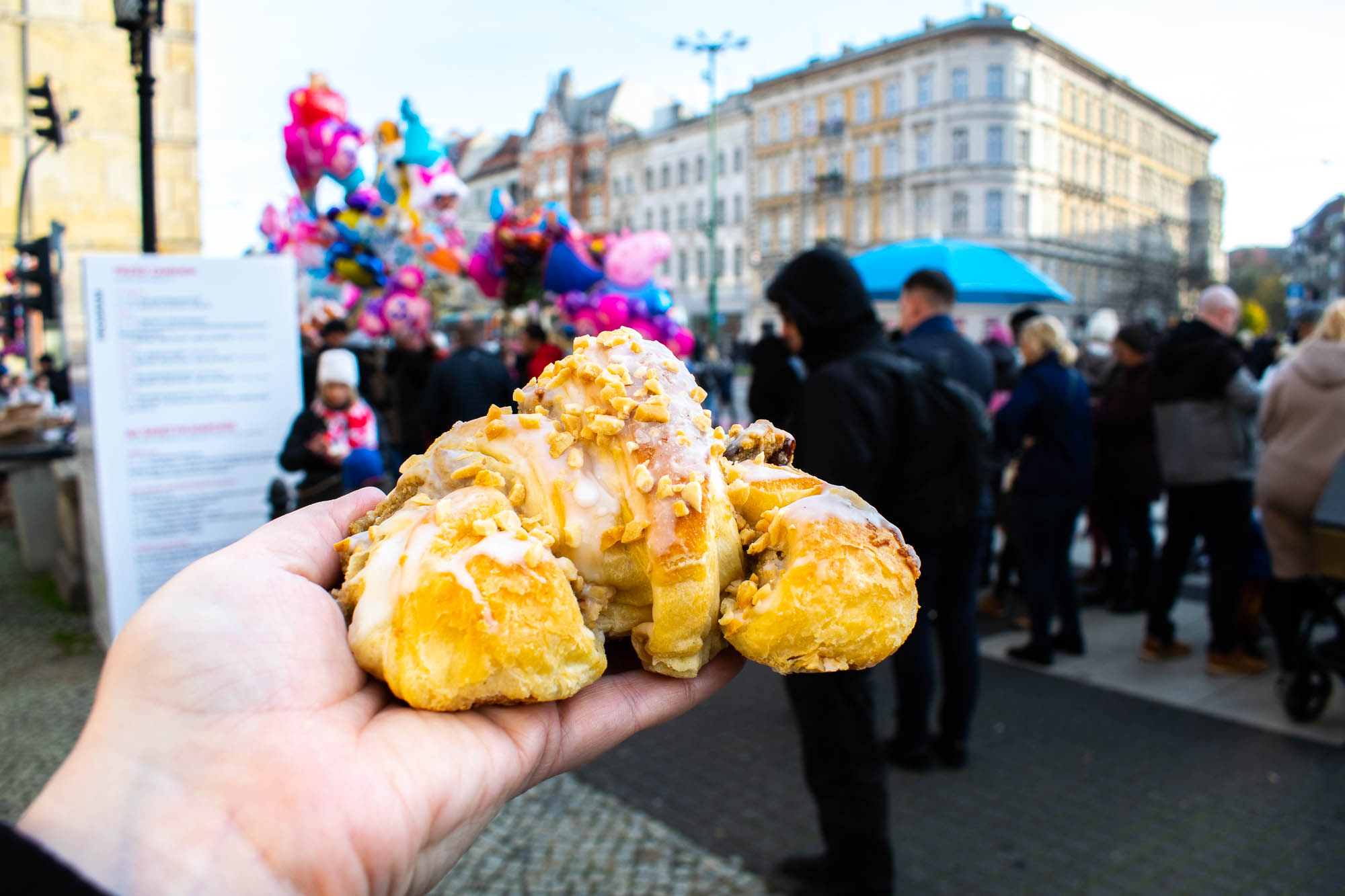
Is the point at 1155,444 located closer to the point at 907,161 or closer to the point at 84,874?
the point at 84,874

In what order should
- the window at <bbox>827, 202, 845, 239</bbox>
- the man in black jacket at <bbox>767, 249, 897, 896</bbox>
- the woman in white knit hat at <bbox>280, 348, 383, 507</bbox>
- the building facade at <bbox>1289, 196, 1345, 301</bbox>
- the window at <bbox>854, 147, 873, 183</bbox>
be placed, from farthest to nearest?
the window at <bbox>827, 202, 845, 239</bbox>
the window at <bbox>854, 147, 873, 183</bbox>
the building facade at <bbox>1289, 196, 1345, 301</bbox>
the woman in white knit hat at <bbox>280, 348, 383, 507</bbox>
the man in black jacket at <bbox>767, 249, 897, 896</bbox>

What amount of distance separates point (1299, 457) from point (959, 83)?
4087cm

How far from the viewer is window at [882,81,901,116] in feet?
139

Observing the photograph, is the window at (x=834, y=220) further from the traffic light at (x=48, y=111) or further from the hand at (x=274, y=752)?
the hand at (x=274, y=752)

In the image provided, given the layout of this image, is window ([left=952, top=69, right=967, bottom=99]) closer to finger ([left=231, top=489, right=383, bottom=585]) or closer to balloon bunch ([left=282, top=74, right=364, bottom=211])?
balloon bunch ([left=282, top=74, right=364, bottom=211])

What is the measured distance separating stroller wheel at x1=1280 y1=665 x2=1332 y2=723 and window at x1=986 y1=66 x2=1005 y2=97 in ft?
135

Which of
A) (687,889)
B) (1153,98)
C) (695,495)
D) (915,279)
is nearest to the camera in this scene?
(695,495)

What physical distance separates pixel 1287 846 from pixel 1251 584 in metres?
2.42

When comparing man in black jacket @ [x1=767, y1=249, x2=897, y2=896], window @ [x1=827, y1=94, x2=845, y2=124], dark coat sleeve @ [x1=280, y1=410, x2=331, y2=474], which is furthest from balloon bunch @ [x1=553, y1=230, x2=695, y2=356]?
window @ [x1=827, y1=94, x2=845, y2=124]

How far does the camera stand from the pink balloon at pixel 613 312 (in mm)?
7215

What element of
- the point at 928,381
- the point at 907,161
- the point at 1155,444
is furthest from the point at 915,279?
the point at 907,161

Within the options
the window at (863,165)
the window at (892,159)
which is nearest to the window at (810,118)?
the window at (863,165)

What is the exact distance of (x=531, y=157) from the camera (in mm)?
55281

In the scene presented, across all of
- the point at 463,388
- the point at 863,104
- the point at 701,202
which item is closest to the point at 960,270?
the point at 463,388
